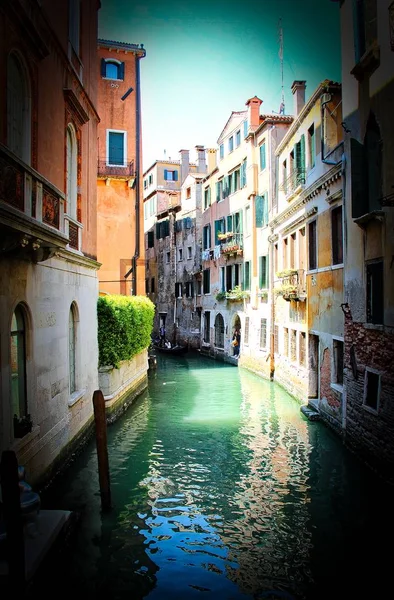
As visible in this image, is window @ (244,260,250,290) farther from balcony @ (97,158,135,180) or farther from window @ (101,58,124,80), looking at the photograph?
window @ (101,58,124,80)

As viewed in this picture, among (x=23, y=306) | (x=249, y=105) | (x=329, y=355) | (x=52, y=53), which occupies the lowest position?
(x=329, y=355)

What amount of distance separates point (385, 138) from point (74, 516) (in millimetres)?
7046

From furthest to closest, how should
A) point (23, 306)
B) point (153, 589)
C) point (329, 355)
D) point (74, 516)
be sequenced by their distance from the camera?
point (329, 355)
point (23, 306)
point (74, 516)
point (153, 589)

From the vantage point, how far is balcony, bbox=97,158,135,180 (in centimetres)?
1959

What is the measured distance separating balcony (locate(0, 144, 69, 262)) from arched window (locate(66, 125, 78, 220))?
2510 millimetres

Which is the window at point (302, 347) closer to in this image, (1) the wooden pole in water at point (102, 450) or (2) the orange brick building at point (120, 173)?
(2) the orange brick building at point (120, 173)

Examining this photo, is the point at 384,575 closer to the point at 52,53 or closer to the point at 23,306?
the point at 23,306

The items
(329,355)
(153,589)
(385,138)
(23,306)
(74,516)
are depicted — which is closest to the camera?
(153,589)

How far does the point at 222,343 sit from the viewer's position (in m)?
28.1

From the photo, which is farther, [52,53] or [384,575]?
[52,53]


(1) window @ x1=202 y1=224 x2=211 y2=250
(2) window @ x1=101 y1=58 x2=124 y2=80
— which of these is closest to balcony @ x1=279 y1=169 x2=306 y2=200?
(2) window @ x1=101 y1=58 x2=124 y2=80

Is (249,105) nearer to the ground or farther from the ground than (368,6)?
farther from the ground

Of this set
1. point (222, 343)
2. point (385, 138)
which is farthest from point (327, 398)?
point (222, 343)

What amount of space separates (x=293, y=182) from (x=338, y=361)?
6.57 m
